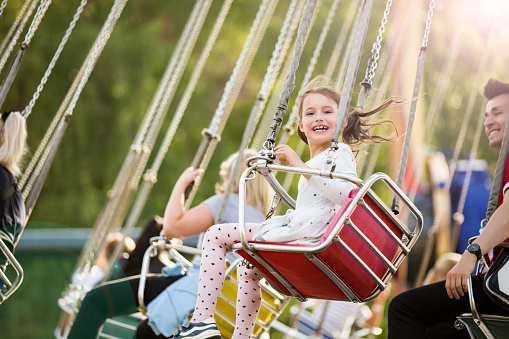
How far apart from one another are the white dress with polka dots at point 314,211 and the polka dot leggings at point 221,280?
0.19 m

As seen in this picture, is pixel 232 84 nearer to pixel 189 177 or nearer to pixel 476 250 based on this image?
pixel 189 177

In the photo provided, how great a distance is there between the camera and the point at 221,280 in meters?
2.31

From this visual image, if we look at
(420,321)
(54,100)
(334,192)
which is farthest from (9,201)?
(54,100)

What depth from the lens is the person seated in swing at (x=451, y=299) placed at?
204 centimetres

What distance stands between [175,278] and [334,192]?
46.6 inches

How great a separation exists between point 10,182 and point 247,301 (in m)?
1.22

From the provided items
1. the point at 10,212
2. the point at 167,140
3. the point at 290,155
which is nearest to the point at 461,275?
the point at 290,155

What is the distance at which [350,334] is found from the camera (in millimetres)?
4660

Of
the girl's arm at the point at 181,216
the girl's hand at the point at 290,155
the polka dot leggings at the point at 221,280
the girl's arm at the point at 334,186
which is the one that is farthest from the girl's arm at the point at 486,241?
the girl's arm at the point at 181,216

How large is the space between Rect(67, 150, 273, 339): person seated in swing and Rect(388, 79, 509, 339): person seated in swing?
3.15 feet

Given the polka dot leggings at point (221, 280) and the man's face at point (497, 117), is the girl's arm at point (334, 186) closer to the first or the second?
the polka dot leggings at point (221, 280)

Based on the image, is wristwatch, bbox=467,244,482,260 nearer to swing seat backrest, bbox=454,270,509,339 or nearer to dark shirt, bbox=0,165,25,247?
swing seat backrest, bbox=454,270,509,339

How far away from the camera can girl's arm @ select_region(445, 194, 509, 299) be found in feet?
6.67

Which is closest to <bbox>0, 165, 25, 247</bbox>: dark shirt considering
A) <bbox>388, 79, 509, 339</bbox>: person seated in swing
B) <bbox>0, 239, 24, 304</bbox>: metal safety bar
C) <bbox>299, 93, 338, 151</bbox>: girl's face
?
<bbox>0, 239, 24, 304</bbox>: metal safety bar
